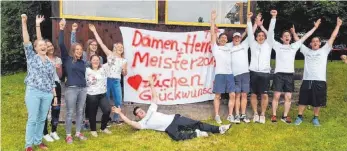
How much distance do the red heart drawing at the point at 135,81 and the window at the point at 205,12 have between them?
4.50ft

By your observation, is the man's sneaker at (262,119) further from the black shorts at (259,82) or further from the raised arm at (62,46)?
the raised arm at (62,46)

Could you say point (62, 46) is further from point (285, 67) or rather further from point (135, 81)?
point (285, 67)

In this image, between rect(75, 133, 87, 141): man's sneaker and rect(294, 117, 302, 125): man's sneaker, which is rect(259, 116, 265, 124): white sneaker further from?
rect(75, 133, 87, 141): man's sneaker

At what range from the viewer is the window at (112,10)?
8.20m

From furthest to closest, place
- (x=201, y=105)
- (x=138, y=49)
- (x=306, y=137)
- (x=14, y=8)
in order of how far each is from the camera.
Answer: (x=14, y=8) < (x=201, y=105) < (x=138, y=49) < (x=306, y=137)

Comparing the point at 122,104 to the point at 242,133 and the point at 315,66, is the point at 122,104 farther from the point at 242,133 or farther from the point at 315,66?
the point at 315,66

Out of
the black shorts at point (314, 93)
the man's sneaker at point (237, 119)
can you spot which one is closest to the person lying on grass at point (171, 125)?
the man's sneaker at point (237, 119)

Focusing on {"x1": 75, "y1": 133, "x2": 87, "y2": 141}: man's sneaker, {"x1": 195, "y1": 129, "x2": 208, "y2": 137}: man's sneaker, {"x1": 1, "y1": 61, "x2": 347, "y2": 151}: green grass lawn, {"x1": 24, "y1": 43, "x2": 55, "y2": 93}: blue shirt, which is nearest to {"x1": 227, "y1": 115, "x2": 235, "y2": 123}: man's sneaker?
{"x1": 1, "y1": 61, "x2": 347, "y2": 151}: green grass lawn

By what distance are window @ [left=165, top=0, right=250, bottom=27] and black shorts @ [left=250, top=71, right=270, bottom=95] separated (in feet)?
4.95

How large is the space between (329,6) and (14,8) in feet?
38.7

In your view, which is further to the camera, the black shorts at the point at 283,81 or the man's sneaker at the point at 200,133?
the black shorts at the point at 283,81

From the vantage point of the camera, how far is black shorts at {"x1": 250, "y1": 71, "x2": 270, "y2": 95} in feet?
27.5

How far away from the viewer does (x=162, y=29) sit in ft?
28.8

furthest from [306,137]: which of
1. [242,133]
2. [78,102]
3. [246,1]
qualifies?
[78,102]
